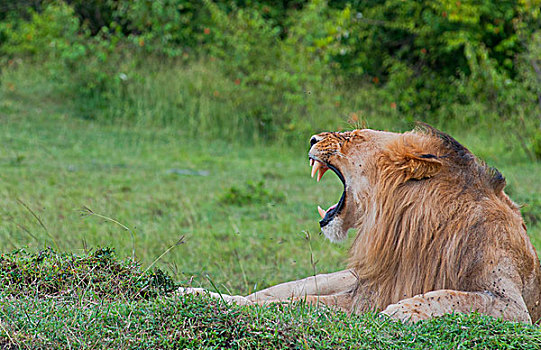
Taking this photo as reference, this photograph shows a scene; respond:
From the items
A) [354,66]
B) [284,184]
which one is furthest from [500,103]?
[284,184]

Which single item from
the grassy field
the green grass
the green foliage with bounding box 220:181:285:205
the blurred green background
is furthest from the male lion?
the green foliage with bounding box 220:181:285:205

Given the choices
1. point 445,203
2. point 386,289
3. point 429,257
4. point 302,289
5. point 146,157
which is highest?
point 445,203

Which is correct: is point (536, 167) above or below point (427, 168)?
below

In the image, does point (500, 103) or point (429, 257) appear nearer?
point (429, 257)

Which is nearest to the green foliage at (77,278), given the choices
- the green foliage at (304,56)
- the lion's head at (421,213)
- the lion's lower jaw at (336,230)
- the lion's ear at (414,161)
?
the lion's lower jaw at (336,230)

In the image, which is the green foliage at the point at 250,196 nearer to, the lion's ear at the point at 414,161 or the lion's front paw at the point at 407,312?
the lion's ear at the point at 414,161

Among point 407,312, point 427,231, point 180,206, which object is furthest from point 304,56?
point 407,312

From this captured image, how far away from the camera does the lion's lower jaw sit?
10.2 feet

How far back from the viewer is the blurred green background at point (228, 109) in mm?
6211

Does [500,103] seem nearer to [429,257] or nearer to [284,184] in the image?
[284,184]

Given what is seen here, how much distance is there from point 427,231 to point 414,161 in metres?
0.29

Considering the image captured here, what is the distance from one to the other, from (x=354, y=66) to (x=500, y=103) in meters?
3.98

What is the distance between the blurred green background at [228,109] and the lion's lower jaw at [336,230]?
148cm

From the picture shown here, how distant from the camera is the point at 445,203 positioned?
2.87 meters
